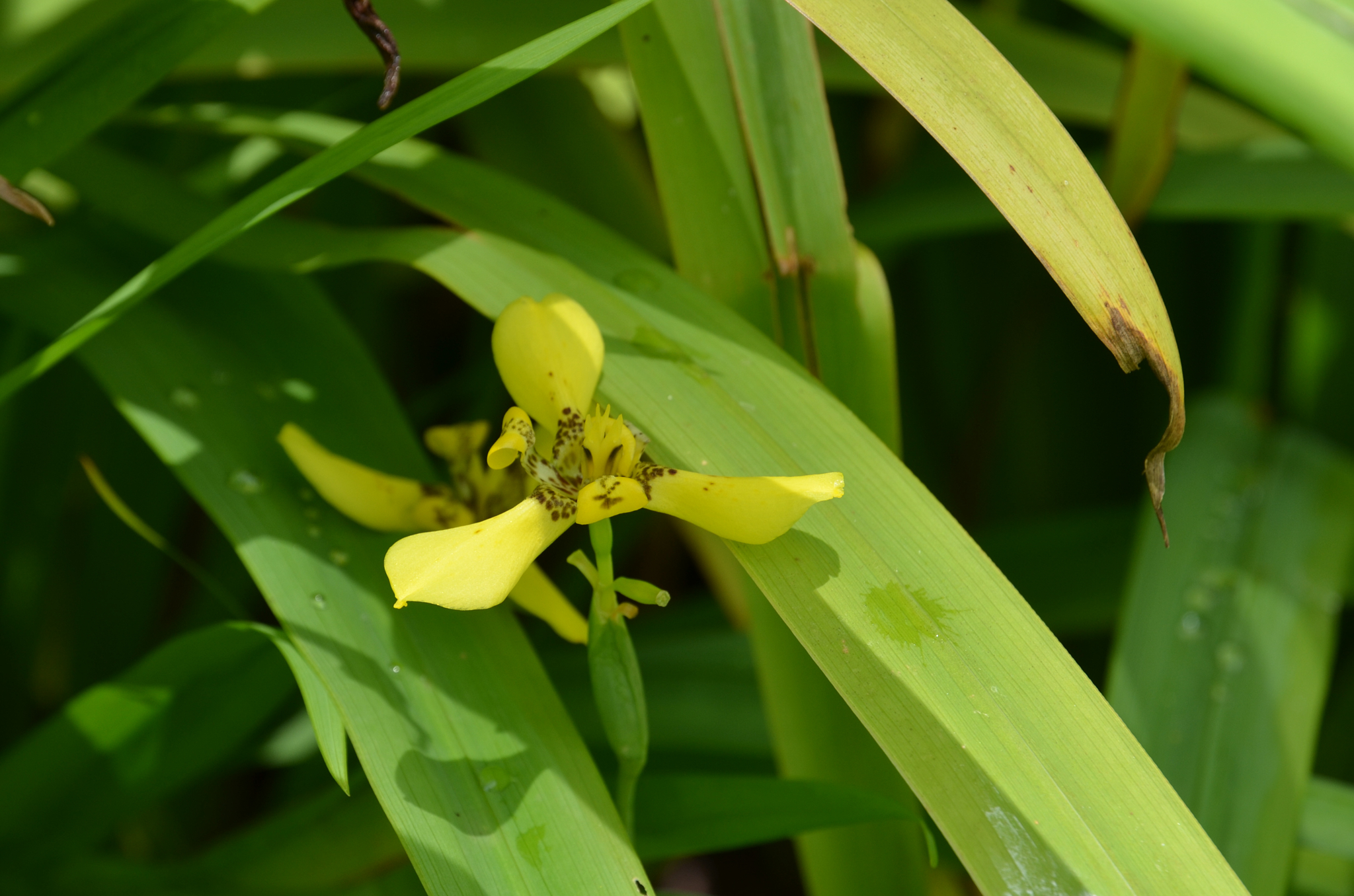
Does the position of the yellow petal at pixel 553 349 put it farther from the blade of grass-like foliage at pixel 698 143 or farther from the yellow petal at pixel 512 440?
the blade of grass-like foliage at pixel 698 143

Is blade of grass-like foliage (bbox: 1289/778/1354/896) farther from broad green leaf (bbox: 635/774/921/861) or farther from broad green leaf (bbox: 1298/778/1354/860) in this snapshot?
broad green leaf (bbox: 635/774/921/861)

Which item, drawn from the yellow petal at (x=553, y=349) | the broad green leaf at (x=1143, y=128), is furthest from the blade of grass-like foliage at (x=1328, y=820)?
the yellow petal at (x=553, y=349)

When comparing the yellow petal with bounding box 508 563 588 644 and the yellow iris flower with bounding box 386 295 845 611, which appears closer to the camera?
the yellow iris flower with bounding box 386 295 845 611

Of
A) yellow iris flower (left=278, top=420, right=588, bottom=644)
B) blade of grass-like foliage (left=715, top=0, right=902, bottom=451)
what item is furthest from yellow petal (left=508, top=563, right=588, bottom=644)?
blade of grass-like foliage (left=715, top=0, right=902, bottom=451)

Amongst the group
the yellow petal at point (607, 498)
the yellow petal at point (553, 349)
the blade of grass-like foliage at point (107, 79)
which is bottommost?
the yellow petal at point (607, 498)

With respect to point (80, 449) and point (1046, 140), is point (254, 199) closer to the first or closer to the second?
point (1046, 140)

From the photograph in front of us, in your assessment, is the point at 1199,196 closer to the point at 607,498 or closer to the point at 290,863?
the point at 607,498
